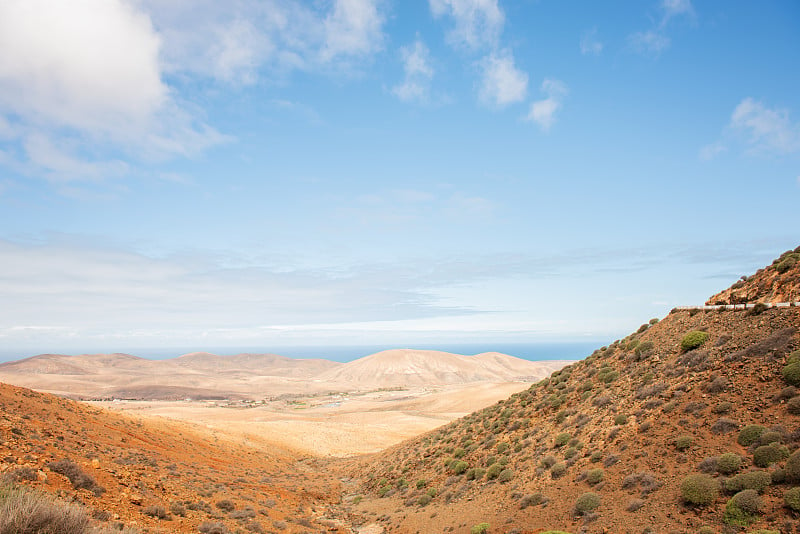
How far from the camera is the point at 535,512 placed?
45.5ft

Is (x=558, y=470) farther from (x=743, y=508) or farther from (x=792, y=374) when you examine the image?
(x=792, y=374)

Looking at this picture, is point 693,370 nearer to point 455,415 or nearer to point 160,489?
point 160,489

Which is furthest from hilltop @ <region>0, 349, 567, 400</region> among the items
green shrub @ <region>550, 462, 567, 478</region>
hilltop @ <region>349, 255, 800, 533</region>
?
green shrub @ <region>550, 462, 567, 478</region>

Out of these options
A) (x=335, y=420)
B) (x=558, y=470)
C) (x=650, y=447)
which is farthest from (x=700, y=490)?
(x=335, y=420)

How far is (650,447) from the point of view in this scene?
1356 cm

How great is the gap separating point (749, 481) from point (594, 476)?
4.56m

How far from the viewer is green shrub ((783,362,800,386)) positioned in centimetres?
1225

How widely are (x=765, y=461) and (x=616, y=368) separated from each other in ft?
38.7

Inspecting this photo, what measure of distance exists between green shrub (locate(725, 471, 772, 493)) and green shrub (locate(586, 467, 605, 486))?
12.7 feet

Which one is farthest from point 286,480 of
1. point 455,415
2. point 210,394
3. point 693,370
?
point 210,394

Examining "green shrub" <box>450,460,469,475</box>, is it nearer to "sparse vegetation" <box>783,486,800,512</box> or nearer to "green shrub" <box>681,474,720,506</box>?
"green shrub" <box>681,474,720,506</box>

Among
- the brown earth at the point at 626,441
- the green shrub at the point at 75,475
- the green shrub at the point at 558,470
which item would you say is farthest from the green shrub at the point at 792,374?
the green shrub at the point at 75,475

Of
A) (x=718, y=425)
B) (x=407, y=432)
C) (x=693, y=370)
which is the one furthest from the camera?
(x=407, y=432)

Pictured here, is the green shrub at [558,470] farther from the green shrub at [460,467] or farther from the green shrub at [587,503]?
the green shrub at [460,467]
